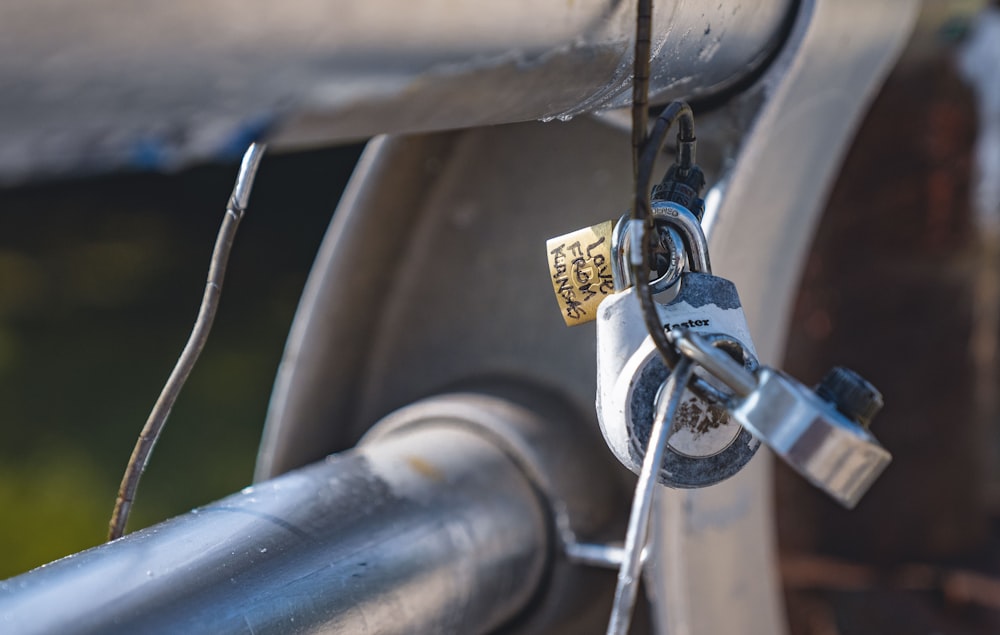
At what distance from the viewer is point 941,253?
5.13ft

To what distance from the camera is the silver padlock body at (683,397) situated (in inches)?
18.8

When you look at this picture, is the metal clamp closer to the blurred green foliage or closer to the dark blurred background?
the dark blurred background

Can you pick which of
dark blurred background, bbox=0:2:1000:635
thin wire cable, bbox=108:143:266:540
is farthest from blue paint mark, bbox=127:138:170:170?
dark blurred background, bbox=0:2:1000:635

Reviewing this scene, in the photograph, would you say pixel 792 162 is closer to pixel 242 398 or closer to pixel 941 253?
pixel 941 253

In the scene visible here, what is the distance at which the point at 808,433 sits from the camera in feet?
1.36

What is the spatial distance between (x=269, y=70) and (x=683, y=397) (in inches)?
9.6

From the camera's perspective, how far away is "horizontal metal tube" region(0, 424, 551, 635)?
56cm

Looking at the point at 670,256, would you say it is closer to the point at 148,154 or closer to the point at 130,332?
the point at 148,154

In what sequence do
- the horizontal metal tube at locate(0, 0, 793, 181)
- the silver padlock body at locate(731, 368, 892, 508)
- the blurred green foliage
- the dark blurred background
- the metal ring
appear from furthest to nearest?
the blurred green foliage < the dark blurred background < the metal ring < the silver padlock body at locate(731, 368, 892, 508) < the horizontal metal tube at locate(0, 0, 793, 181)

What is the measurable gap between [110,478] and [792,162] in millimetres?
2387

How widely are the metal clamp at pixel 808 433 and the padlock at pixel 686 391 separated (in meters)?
0.03

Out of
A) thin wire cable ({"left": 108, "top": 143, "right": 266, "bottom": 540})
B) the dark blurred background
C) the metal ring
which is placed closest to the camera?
the metal ring

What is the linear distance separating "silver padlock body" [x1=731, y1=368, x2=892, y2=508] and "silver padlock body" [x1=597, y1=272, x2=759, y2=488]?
5 centimetres

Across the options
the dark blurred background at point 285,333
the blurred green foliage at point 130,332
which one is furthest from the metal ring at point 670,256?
the blurred green foliage at point 130,332
